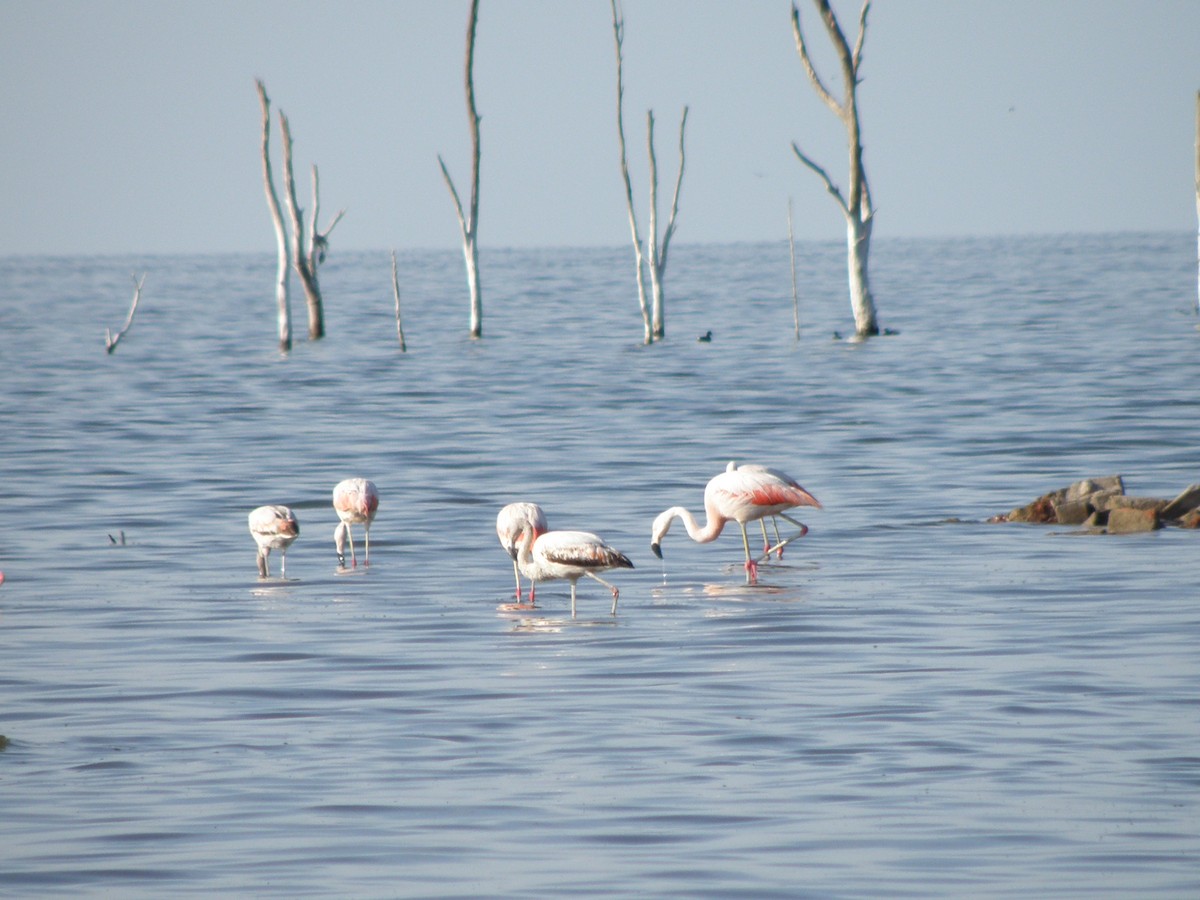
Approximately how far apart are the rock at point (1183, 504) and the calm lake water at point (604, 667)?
34cm

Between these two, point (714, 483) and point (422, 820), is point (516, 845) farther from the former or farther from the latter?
point (714, 483)

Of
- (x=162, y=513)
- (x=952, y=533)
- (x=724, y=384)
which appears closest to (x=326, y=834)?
(x=952, y=533)

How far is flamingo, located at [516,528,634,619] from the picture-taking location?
13.1 m

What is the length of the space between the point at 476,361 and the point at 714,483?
2784 cm

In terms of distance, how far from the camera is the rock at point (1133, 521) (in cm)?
1683

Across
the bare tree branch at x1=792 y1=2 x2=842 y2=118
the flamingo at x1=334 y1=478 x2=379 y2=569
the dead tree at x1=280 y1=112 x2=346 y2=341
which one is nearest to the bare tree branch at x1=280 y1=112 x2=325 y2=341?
the dead tree at x1=280 y1=112 x2=346 y2=341

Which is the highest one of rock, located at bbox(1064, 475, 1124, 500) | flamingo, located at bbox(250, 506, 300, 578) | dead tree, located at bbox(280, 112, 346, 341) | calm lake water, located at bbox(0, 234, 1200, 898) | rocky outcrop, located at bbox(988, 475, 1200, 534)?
dead tree, located at bbox(280, 112, 346, 341)

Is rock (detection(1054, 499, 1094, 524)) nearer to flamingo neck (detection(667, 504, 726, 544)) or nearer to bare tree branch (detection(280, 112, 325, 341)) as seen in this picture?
flamingo neck (detection(667, 504, 726, 544))

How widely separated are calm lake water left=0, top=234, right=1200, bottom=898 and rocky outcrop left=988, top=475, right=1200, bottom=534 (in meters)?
0.30

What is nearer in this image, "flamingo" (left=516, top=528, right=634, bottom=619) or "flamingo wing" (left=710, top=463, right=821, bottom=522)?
"flamingo" (left=516, top=528, right=634, bottom=619)

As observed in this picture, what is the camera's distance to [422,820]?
26.7 ft

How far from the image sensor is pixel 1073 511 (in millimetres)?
17656

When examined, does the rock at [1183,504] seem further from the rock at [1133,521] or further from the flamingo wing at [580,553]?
the flamingo wing at [580,553]

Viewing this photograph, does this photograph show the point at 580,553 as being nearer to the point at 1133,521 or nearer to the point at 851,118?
the point at 1133,521
